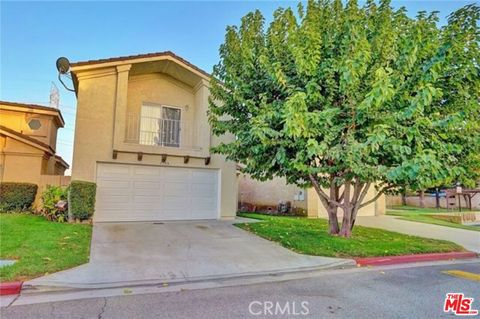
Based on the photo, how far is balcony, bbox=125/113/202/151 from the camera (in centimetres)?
1327

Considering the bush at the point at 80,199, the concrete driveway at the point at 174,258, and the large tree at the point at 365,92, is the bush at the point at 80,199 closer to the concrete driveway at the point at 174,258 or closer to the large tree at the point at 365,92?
the concrete driveway at the point at 174,258

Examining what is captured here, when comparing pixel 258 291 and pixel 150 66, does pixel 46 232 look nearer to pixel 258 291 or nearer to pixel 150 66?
pixel 258 291

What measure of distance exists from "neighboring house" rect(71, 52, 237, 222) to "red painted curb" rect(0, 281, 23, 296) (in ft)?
22.7

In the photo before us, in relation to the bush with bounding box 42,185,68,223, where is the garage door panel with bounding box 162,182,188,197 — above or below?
above

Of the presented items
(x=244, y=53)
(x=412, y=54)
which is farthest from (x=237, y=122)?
(x=412, y=54)

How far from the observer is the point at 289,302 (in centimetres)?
468

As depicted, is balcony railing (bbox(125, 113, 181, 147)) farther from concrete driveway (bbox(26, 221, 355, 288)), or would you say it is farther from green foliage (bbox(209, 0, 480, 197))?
green foliage (bbox(209, 0, 480, 197))

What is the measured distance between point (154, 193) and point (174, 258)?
5.92 m

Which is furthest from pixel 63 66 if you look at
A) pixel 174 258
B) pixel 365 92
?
pixel 365 92

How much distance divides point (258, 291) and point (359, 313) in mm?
1582

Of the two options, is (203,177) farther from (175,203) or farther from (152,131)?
(152,131)

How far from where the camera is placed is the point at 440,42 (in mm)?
7434

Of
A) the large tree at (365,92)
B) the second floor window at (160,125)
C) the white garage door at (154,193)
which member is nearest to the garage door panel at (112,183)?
the white garage door at (154,193)

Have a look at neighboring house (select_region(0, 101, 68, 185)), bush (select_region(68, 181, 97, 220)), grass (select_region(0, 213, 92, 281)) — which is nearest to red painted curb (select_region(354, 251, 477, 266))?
grass (select_region(0, 213, 92, 281))
